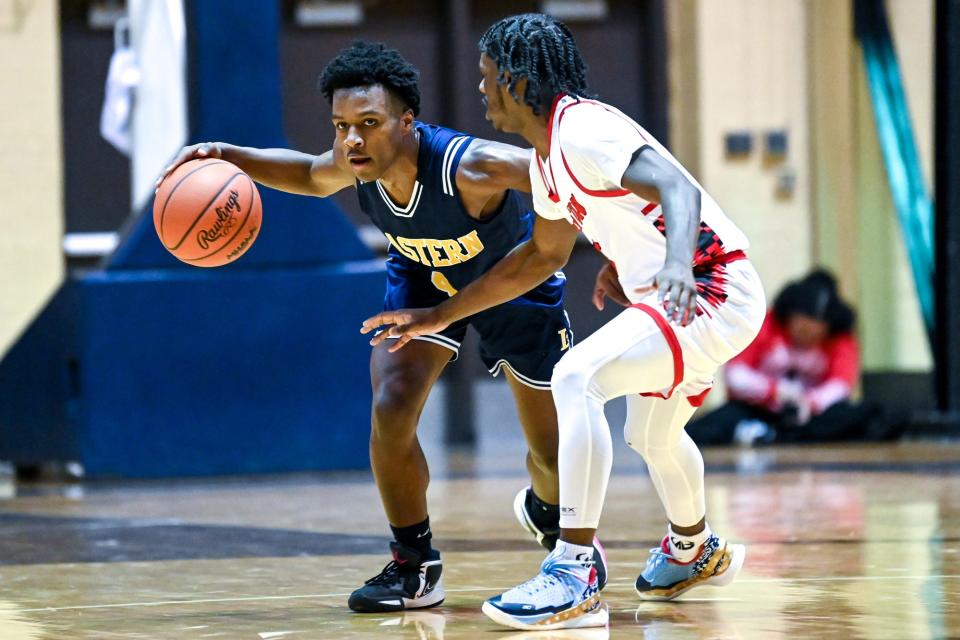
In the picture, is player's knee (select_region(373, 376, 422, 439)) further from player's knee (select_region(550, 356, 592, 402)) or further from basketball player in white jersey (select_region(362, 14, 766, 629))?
player's knee (select_region(550, 356, 592, 402))

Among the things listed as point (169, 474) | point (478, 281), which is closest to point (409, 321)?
point (478, 281)

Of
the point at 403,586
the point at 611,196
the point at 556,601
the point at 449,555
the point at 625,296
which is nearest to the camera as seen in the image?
the point at 556,601

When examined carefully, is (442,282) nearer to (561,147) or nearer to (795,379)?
(561,147)

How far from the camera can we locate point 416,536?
396cm

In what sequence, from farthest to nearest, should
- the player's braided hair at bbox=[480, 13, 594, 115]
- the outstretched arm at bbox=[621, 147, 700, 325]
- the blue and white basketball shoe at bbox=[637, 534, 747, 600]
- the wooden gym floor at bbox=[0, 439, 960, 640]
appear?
the blue and white basketball shoe at bbox=[637, 534, 747, 600] < the player's braided hair at bbox=[480, 13, 594, 115] < the wooden gym floor at bbox=[0, 439, 960, 640] < the outstretched arm at bbox=[621, 147, 700, 325]

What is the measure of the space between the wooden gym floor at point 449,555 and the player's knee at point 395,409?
0.46m

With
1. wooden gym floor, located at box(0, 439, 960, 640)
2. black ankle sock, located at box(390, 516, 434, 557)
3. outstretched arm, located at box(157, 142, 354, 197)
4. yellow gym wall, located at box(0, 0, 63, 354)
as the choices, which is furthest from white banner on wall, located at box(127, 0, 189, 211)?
black ankle sock, located at box(390, 516, 434, 557)

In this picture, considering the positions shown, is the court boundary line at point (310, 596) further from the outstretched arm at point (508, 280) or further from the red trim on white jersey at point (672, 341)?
the red trim on white jersey at point (672, 341)

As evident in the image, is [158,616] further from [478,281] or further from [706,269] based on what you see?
[706,269]

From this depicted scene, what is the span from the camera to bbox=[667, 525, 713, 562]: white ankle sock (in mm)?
3861

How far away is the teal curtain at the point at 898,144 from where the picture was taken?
1095 centimetres

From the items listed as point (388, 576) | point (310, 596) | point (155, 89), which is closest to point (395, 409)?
point (388, 576)

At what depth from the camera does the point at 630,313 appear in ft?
11.5

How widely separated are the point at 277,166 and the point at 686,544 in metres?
1.54
